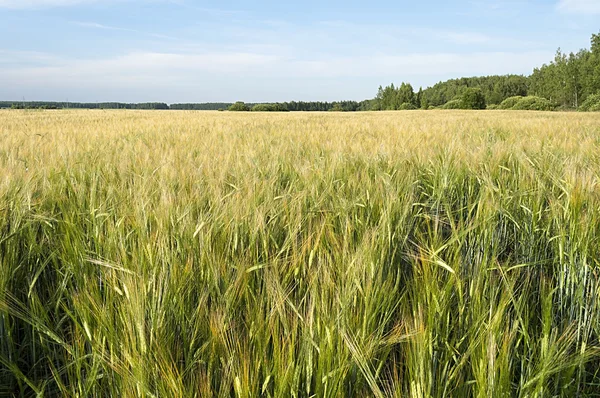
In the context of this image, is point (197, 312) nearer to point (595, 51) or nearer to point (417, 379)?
point (417, 379)

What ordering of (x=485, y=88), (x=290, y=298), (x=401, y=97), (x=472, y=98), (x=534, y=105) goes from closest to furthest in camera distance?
(x=290, y=298) → (x=534, y=105) → (x=472, y=98) → (x=401, y=97) → (x=485, y=88)

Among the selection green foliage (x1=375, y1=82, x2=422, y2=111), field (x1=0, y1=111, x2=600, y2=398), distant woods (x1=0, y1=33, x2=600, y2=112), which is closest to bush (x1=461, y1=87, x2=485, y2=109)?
distant woods (x1=0, y1=33, x2=600, y2=112)

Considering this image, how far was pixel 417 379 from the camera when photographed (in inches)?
28.8

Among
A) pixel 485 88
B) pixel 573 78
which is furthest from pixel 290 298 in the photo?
pixel 485 88

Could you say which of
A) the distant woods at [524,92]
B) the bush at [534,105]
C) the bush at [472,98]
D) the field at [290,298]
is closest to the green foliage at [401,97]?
the distant woods at [524,92]

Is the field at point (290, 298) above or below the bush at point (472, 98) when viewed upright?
below

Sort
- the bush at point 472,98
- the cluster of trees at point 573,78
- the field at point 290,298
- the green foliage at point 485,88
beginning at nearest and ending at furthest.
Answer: the field at point 290,298 → the cluster of trees at point 573,78 → the bush at point 472,98 → the green foliage at point 485,88

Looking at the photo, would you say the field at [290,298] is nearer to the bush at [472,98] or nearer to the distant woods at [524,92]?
the distant woods at [524,92]

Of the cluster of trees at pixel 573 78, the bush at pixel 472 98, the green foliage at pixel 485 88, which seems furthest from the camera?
the green foliage at pixel 485 88

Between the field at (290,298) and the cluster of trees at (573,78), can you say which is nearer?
the field at (290,298)

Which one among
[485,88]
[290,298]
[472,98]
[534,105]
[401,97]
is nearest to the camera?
[290,298]

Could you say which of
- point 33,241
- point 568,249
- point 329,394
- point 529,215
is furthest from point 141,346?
point 529,215

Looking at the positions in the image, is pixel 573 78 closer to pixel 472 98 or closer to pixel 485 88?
pixel 472 98

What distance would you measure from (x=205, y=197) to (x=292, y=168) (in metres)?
0.70
